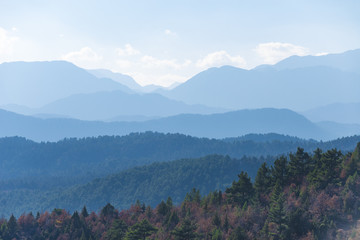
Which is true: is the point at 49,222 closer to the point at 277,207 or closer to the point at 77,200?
the point at 277,207

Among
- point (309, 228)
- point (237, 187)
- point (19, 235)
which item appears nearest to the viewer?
point (309, 228)

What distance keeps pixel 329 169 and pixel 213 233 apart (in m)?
16.4

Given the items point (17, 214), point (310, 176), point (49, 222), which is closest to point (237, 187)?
point (310, 176)

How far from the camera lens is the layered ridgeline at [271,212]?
143 ft

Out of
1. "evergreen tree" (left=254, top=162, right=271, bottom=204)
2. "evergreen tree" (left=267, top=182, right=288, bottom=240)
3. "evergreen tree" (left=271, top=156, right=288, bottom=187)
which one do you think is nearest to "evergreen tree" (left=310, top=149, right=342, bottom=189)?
"evergreen tree" (left=271, top=156, right=288, bottom=187)

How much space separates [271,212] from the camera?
45094mm

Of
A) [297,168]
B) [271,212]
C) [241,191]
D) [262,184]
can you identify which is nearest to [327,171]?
[297,168]

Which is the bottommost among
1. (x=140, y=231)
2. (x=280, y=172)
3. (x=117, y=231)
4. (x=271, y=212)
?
(x=117, y=231)

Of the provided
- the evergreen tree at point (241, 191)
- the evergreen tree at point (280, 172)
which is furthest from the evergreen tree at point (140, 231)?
the evergreen tree at point (280, 172)

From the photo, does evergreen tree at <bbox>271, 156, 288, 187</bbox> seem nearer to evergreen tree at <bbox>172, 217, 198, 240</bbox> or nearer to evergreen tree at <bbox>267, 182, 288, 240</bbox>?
evergreen tree at <bbox>267, 182, 288, 240</bbox>

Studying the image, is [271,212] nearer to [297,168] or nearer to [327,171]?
[327,171]

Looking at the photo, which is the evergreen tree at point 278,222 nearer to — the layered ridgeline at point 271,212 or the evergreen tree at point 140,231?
the layered ridgeline at point 271,212

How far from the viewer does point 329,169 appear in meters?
51.6

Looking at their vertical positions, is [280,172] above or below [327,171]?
below
